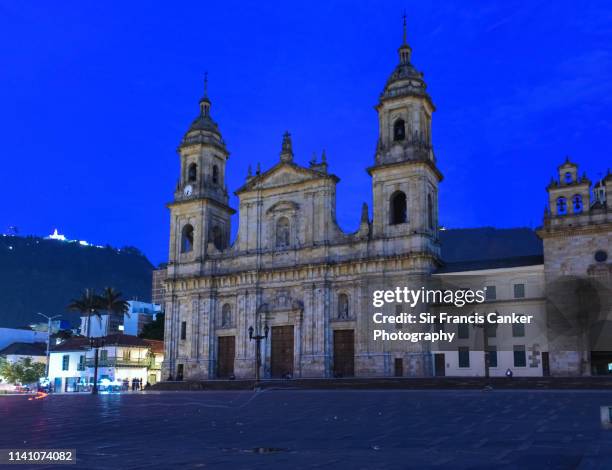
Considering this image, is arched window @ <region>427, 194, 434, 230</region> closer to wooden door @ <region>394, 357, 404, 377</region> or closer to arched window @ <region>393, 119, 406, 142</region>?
arched window @ <region>393, 119, 406, 142</region>

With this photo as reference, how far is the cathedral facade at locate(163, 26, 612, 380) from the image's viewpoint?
171 feet

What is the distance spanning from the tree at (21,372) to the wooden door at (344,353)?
41328 millimetres

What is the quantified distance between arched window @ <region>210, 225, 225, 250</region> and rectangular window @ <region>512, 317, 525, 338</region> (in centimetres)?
2989

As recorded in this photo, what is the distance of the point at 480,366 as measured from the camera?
166 ft

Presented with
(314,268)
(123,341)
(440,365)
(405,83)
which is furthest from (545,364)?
(123,341)

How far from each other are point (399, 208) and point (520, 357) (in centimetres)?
1568

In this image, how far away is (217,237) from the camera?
67562mm

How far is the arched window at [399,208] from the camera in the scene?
2205 inches

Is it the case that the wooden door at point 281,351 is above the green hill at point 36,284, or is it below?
below

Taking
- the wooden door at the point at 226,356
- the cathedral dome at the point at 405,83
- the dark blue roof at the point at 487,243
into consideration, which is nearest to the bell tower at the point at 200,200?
the wooden door at the point at 226,356

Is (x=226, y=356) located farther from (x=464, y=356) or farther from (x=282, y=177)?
(x=464, y=356)

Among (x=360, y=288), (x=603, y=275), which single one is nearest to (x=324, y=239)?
(x=360, y=288)

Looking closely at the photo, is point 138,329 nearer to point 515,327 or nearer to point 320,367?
point 320,367

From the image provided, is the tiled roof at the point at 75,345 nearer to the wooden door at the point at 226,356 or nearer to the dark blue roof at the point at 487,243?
the wooden door at the point at 226,356
